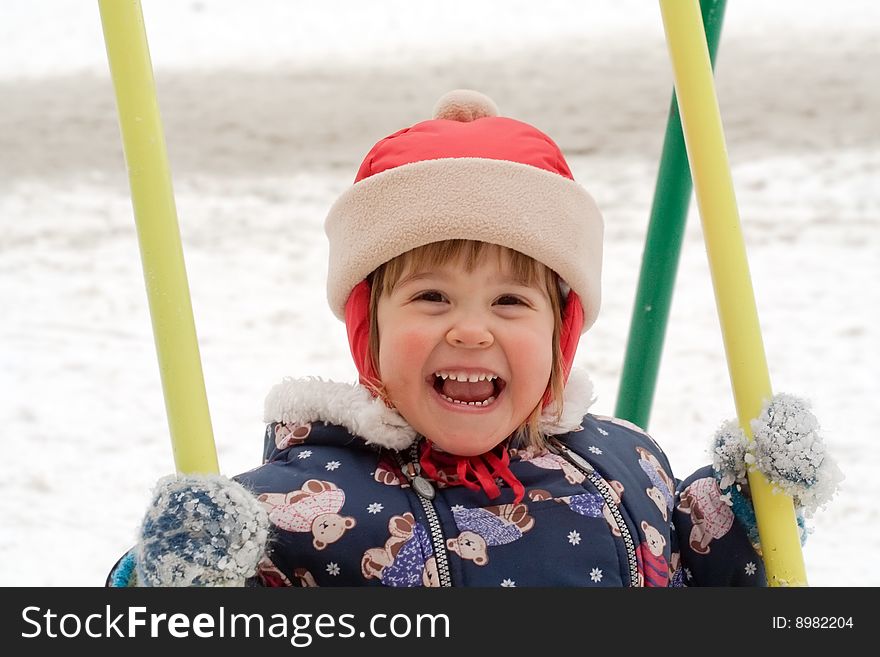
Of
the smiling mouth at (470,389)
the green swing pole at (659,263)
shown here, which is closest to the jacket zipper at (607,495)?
the smiling mouth at (470,389)

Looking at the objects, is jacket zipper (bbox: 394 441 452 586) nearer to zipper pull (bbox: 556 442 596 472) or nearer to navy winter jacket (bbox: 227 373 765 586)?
navy winter jacket (bbox: 227 373 765 586)

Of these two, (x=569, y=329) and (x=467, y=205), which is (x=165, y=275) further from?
(x=569, y=329)

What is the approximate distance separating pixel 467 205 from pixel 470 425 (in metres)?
0.16

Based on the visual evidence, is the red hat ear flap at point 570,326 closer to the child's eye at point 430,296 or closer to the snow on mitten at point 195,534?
the child's eye at point 430,296

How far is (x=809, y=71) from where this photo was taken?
15.2 feet

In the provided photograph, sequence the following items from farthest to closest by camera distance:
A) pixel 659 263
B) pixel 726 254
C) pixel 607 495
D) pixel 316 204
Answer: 1. pixel 316 204
2. pixel 659 263
3. pixel 607 495
4. pixel 726 254

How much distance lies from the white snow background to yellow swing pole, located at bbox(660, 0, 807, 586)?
0.49 m

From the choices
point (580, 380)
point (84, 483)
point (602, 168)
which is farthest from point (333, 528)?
point (602, 168)

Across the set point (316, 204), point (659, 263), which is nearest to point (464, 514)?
point (659, 263)

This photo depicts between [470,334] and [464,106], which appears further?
[464,106]

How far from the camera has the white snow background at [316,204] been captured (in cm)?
192

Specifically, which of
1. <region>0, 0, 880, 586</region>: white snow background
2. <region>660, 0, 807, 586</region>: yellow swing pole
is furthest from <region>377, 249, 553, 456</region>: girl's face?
<region>0, 0, 880, 586</region>: white snow background

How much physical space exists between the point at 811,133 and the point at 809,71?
3.14 ft

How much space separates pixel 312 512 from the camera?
0.79 meters
